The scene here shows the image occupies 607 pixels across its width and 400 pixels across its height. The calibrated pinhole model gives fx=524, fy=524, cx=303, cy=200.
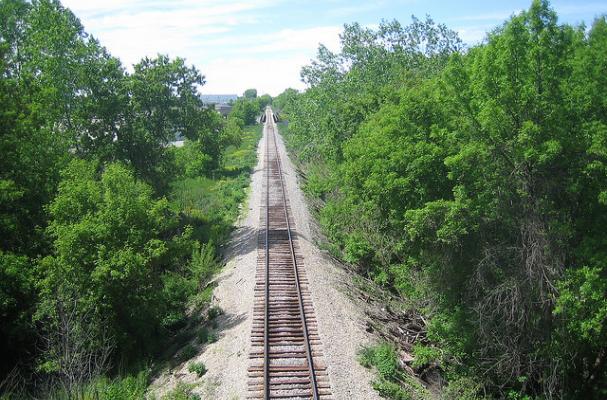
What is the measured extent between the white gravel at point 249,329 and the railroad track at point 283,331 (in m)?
0.28

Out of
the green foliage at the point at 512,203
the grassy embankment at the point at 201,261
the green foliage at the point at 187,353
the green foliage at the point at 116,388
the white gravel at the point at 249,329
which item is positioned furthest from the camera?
the green foliage at the point at 187,353

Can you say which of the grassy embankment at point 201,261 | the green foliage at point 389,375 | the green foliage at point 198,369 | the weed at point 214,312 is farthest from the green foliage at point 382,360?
the weed at point 214,312

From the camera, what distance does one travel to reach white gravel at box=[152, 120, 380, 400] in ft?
47.1

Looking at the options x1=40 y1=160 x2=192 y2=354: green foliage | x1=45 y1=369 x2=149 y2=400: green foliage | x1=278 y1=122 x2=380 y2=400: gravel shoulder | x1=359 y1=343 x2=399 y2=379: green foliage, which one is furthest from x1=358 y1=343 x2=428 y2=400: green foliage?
x1=40 y1=160 x2=192 y2=354: green foliage

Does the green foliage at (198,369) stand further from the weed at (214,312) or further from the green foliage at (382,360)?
the green foliage at (382,360)

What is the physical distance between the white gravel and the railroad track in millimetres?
280

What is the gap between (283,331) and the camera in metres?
17.2

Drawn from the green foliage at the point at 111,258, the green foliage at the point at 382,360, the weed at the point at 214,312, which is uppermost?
the green foliage at the point at 111,258

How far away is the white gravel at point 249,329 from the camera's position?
14359mm

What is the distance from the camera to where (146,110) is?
111 feet

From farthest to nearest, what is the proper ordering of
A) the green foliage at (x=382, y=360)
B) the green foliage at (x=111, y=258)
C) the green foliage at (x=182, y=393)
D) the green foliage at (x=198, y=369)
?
the green foliage at (x=111, y=258) < the green foliage at (x=198, y=369) < the green foliage at (x=382, y=360) < the green foliage at (x=182, y=393)

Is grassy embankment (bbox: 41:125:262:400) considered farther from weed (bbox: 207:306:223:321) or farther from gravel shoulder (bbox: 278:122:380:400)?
gravel shoulder (bbox: 278:122:380:400)

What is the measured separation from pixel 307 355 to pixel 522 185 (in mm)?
7791

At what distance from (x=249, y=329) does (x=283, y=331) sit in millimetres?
1172
